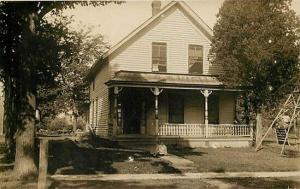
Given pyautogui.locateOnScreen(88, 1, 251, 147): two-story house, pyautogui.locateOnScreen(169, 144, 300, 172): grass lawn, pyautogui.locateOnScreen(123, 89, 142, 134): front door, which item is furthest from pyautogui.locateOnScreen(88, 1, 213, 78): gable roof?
pyautogui.locateOnScreen(169, 144, 300, 172): grass lawn

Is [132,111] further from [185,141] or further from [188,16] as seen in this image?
[188,16]

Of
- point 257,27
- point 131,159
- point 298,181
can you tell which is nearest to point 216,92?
point 257,27

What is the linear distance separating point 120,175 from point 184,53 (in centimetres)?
1373

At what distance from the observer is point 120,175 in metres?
12.1

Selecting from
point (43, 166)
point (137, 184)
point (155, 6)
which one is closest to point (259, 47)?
point (155, 6)

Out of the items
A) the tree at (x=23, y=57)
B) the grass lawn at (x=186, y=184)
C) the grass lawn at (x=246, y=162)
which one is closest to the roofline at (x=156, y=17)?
the grass lawn at (x=246, y=162)

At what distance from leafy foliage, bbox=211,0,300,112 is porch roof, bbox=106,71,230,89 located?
1119 millimetres

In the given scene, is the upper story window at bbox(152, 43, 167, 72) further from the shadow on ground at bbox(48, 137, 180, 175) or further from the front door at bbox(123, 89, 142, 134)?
the shadow on ground at bbox(48, 137, 180, 175)

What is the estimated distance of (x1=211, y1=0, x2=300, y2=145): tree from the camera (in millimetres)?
19922

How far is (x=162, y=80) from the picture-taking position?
2198 cm

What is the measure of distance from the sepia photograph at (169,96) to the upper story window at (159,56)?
59 mm

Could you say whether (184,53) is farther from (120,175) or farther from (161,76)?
(120,175)

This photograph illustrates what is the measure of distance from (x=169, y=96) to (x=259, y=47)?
6.57 meters

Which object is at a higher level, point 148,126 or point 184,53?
point 184,53
